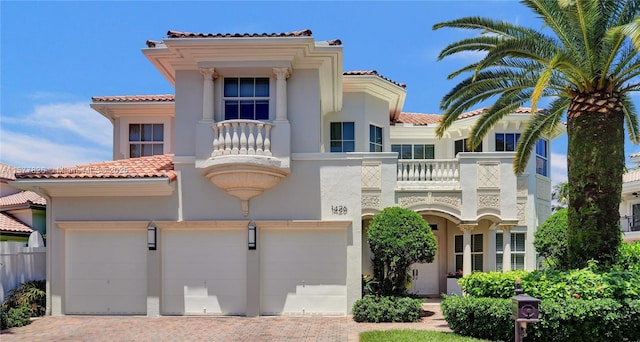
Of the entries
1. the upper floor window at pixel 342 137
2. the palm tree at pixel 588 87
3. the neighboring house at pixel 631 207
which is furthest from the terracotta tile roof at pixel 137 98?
the neighboring house at pixel 631 207

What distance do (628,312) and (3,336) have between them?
13548 millimetres

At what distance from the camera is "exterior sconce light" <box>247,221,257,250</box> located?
15.1m

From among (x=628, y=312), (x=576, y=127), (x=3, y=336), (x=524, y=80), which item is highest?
(x=524, y=80)

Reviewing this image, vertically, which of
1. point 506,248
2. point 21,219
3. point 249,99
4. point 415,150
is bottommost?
point 506,248

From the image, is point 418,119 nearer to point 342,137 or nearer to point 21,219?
point 342,137

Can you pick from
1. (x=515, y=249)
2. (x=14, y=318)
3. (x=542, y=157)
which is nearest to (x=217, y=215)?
(x=14, y=318)

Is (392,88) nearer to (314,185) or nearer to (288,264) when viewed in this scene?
(314,185)

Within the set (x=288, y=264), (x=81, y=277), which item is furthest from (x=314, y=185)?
(x=81, y=277)

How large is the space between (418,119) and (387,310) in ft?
36.4

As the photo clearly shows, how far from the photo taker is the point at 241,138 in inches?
572

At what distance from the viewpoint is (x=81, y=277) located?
15.6m

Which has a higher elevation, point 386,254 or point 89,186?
point 89,186

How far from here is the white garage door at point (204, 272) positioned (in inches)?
605

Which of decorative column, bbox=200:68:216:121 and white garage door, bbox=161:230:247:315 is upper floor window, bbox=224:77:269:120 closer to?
decorative column, bbox=200:68:216:121
